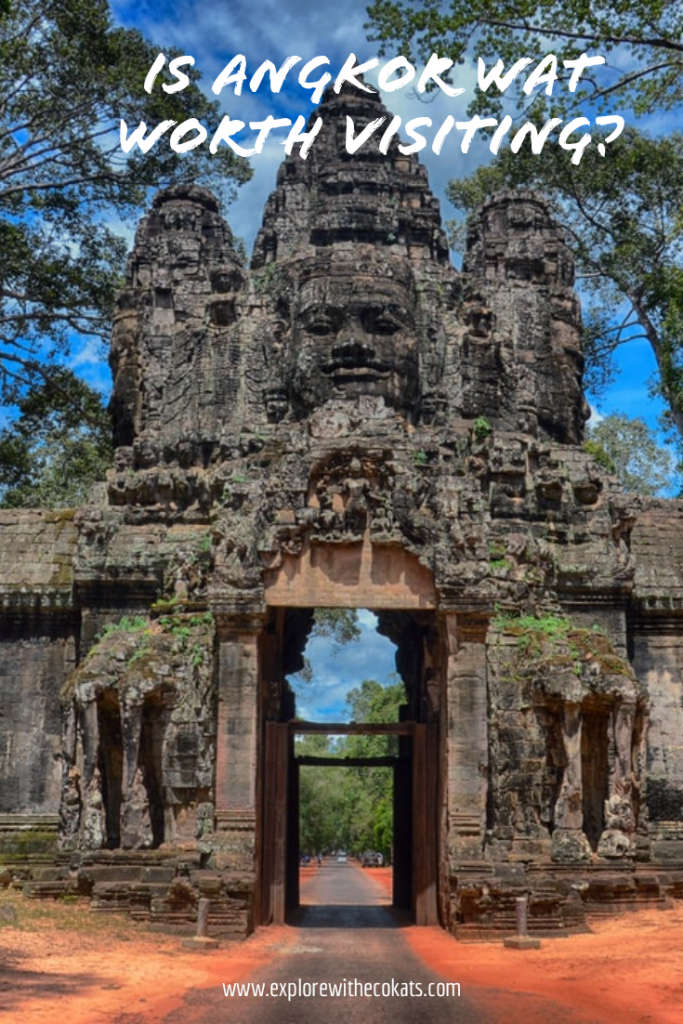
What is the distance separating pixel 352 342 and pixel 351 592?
17.7 feet

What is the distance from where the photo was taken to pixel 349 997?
1066cm

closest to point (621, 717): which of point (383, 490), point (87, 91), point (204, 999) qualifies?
point (383, 490)

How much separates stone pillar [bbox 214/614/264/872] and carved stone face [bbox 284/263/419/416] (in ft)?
17.2

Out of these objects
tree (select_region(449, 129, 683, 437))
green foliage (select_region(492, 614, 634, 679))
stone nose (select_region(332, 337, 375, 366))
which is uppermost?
tree (select_region(449, 129, 683, 437))

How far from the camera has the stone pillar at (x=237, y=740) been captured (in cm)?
1530

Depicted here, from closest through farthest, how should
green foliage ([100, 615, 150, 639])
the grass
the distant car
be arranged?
the grass < green foliage ([100, 615, 150, 639]) < the distant car

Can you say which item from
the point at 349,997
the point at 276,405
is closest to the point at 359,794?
the point at 276,405

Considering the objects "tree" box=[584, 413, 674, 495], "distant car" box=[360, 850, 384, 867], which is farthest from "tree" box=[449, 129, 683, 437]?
"distant car" box=[360, 850, 384, 867]

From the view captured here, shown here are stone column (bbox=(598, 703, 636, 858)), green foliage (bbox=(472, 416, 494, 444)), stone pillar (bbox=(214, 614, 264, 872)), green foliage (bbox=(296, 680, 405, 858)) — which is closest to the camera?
stone pillar (bbox=(214, 614, 264, 872))

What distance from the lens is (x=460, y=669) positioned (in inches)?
622

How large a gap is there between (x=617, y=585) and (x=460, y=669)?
339 centimetres

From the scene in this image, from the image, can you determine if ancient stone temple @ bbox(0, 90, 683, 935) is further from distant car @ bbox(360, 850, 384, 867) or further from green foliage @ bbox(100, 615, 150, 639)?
distant car @ bbox(360, 850, 384, 867)

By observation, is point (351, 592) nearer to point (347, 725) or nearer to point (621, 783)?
point (347, 725)

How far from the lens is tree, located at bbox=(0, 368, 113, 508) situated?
31875 millimetres
